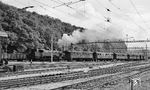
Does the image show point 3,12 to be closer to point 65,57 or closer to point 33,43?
point 33,43

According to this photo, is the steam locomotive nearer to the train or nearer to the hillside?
the train

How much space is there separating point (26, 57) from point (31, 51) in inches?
103

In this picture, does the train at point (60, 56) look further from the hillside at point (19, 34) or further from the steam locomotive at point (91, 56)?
the hillside at point (19, 34)

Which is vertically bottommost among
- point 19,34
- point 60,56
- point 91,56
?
point 91,56

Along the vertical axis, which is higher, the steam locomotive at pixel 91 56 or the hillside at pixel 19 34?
the hillside at pixel 19 34

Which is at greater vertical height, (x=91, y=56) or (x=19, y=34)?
(x=19, y=34)

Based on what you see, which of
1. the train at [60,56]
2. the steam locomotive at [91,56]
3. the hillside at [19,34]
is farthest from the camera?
the hillside at [19,34]

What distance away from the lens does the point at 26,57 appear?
61969mm

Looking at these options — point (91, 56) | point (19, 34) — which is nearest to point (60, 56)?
point (91, 56)

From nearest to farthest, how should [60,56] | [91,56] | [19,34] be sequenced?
[60,56]
[91,56]
[19,34]

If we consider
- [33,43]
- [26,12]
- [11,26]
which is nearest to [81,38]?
[33,43]

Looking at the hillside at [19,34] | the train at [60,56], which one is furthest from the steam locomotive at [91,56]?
the hillside at [19,34]

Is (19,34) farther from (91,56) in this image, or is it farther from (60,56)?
(91,56)

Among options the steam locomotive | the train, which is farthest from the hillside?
the steam locomotive
